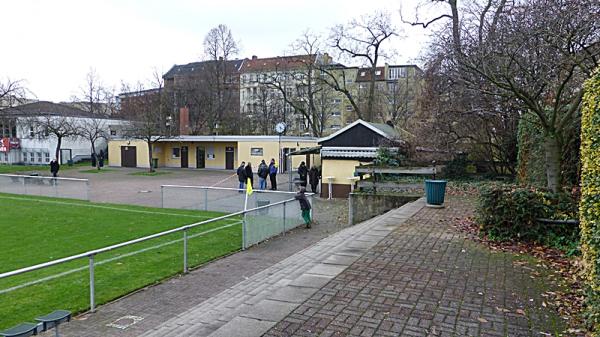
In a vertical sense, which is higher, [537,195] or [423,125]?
[423,125]

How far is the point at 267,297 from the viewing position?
18.2 ft

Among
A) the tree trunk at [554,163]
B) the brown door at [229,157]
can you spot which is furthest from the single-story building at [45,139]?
the tree trunk at [554,163]

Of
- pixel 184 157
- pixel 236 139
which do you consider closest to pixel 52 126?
pixel 184 157

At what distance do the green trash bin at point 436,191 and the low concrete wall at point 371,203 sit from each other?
80.2 inches

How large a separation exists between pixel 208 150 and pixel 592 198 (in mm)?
39766

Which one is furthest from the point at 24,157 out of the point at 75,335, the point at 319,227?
the point at 75,335

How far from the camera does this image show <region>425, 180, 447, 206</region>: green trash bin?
1270cm

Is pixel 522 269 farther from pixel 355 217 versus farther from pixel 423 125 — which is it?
pixel 423 125

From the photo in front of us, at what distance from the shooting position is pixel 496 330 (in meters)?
4.38

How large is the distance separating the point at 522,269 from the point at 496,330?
253cm

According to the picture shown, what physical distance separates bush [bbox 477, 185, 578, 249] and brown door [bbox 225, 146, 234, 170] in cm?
3416

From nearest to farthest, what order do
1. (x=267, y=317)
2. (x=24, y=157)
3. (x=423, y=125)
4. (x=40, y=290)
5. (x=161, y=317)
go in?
(x=267, y=317), (x=161, y=317), (x=40, y=290), (x=423, y=125), (x=24, y=157)

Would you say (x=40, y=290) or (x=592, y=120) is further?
(x=40, y=290)

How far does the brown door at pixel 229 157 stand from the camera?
4128cm
